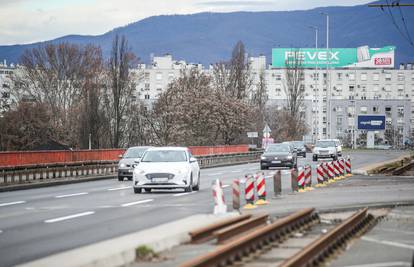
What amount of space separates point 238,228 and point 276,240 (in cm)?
79

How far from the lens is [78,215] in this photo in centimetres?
2358

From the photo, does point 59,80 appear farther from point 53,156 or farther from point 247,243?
point 247,243

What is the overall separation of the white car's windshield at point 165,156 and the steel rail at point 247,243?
1373cm

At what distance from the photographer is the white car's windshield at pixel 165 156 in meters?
34.5

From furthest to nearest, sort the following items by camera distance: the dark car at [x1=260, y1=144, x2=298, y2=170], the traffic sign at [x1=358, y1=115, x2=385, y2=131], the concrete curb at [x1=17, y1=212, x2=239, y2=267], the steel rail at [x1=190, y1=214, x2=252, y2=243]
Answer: the traffic sign at [x1=358, y1=115, x2=385, y2=131] < the dark car at [x1=260, y1=144, x2=298, y2=170] < the steel rail at [x1=190, y1=214, x2=252, y2=243] < the concrete curb at [x1=17, y1=212, x2=239, y2=267]

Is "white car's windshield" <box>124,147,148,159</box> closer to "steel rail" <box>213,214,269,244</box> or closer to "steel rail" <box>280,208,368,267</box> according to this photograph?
"steel rail" <box>213,214,269,244</box>

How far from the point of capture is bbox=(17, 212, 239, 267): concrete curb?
1266cm

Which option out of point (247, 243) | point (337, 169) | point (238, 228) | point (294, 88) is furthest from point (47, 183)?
point (294, 88)

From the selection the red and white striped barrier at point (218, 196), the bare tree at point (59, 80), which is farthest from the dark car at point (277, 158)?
the red and white striped barrier at point (218, 196)

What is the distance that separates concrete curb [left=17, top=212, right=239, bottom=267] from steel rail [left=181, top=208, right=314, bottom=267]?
3.06 feet

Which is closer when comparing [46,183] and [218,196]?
[218,196]

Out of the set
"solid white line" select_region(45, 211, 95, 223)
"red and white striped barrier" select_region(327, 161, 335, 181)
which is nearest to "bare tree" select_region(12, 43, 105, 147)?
"red and white striped barrier" select_region(327, 161, 335, 181)

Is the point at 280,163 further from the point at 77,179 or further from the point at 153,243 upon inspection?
the point at 153,243

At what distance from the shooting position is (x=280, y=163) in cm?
6128
